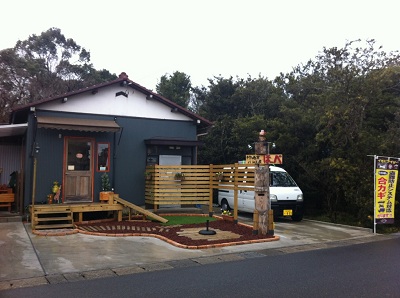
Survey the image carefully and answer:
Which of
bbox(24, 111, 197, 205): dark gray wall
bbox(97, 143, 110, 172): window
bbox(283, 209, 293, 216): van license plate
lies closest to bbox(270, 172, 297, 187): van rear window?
bbox(283, 209, 293, 216): van license plate

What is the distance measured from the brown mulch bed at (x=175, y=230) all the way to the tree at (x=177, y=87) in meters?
21.8

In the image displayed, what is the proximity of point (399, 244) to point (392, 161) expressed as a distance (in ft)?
10.3

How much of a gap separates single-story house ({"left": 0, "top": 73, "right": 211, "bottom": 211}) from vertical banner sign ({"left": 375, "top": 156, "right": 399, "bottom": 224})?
7.01 metres

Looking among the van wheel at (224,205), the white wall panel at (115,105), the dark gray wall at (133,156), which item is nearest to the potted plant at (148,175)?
the dark gray wall at (133,156)

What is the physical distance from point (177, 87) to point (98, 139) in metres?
20.9

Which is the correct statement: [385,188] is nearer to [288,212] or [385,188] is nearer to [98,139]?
[288,212]

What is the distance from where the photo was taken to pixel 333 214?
1362 centimetres

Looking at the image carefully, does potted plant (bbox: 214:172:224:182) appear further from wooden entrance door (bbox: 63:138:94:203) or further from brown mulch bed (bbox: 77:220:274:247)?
wooden entrance door (bbox: 63:138:94:203)

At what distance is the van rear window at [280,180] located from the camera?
538 inches

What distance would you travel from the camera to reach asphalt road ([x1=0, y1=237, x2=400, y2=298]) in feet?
17.5

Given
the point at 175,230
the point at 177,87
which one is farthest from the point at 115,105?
the point at 177,87

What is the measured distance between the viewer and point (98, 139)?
13680 millimetres

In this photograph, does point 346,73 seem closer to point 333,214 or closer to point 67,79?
point 333,214

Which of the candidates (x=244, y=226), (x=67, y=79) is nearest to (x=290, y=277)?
(x=244, y=226)
